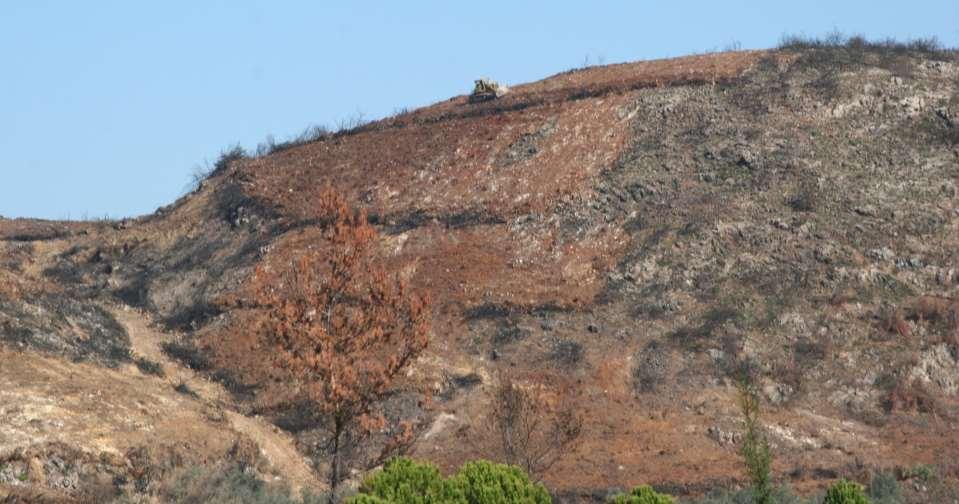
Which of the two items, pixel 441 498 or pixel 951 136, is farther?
Answer: pixel 951 136

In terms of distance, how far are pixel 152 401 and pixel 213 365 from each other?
7.01 metres

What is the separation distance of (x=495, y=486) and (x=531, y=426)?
1348cm

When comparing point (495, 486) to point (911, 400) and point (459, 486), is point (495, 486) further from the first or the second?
point (911, 400)

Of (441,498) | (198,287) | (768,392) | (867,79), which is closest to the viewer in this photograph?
(441,498)

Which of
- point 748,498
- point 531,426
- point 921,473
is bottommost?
point 748,498

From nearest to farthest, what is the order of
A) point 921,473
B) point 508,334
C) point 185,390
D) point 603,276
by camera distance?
point 921,473, point 185,390, point 508,334, point 603,276

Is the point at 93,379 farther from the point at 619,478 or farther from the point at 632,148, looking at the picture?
the point at 632,148

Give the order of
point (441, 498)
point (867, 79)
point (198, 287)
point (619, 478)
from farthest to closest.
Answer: point (867, 79)
point (198, 287)
point (619, 478)
point (441, 498)

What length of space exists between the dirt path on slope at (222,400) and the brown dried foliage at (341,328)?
23.9 ft

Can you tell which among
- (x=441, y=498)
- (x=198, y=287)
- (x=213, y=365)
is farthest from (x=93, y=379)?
(x=441, y=498)

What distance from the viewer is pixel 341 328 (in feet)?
105

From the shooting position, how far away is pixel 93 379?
42.6 meters

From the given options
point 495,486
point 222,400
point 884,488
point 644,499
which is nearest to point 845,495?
point 644,499

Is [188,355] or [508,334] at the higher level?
[508,334]
